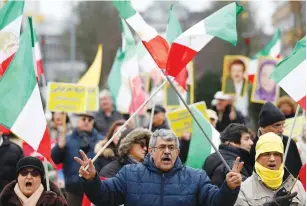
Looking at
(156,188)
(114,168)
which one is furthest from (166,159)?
(114,168)

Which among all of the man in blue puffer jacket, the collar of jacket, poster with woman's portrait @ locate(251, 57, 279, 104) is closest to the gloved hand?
the man in blue puffer jacket

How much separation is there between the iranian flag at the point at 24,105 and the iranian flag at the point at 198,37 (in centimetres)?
115

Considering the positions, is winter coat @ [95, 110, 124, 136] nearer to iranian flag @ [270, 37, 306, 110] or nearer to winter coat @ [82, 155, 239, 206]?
iranian flag @ [270, 37, 306, 110]

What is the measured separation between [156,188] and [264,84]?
7225 mm

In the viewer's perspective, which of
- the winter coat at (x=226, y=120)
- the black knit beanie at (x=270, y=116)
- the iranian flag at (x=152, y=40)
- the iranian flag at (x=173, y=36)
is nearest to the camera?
the iranian flag at (x=152, y=40)

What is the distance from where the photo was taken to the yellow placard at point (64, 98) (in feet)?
41.6

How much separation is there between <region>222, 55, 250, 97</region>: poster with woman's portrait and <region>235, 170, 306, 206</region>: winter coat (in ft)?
Result: 23.6

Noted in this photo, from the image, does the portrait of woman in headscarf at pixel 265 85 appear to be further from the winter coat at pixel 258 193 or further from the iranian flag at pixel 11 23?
the winter coat at pixel 258 193

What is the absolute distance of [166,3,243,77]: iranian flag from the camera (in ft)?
25.0

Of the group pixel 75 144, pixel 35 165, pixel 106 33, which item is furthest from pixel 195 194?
pixel 106 33

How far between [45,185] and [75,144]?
13.1ft

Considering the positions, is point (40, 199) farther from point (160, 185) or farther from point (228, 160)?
point (228, 160)

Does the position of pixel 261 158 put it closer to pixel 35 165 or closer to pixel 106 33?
pixel 35 165

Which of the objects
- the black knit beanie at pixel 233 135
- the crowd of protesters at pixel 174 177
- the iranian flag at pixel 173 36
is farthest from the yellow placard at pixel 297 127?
the black knit beanie at pixel 233 135
